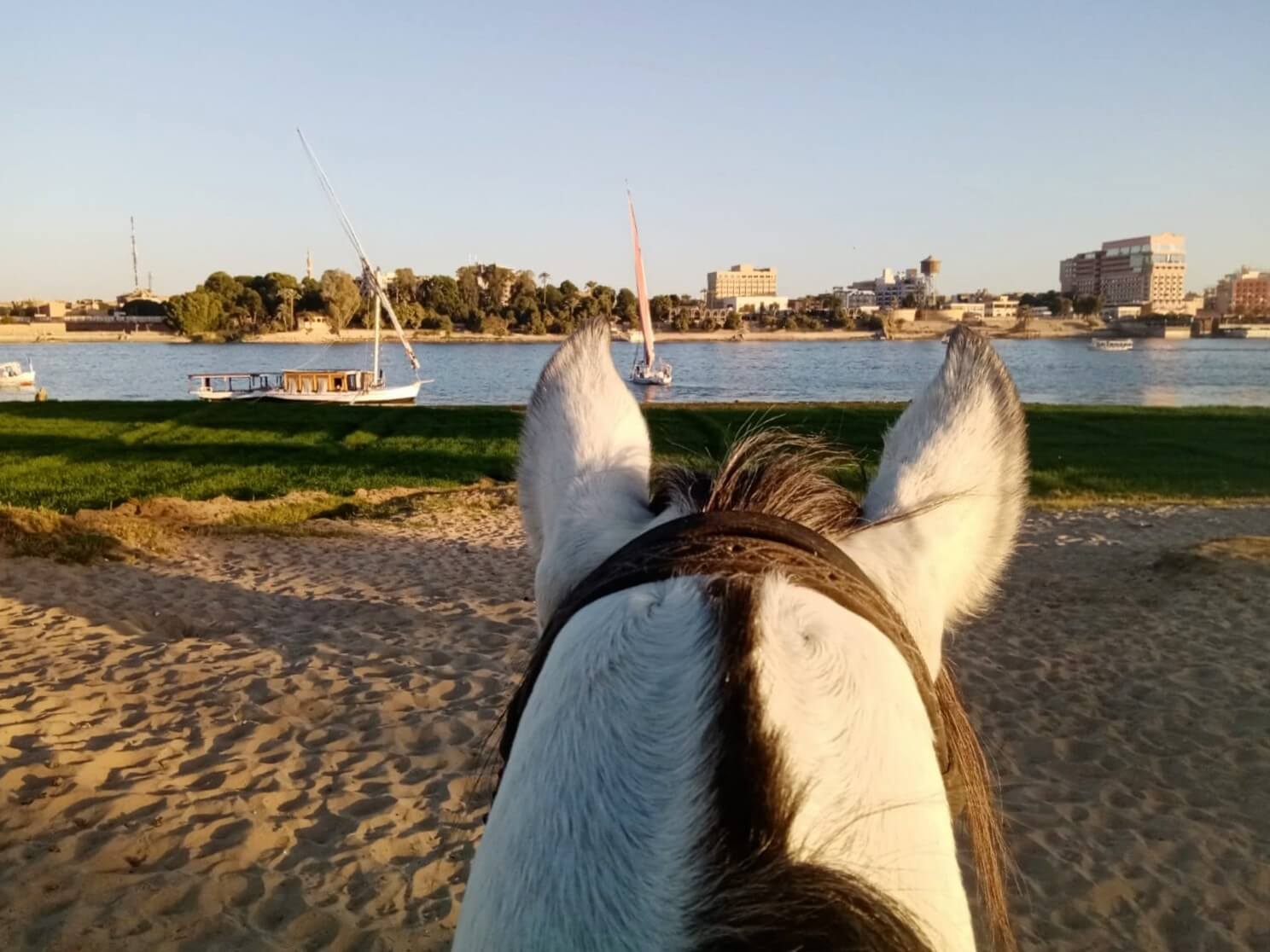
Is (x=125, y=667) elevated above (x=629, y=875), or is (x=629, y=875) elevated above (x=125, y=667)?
(x=629, y=875)

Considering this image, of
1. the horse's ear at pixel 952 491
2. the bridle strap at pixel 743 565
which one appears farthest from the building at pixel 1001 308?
the bridle strap at pixel 743 565

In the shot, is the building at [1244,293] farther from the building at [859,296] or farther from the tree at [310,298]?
the tree at [310,298]

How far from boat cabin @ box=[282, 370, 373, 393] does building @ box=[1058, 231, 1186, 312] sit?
13228 cm

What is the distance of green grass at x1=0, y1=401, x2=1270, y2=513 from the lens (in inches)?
514

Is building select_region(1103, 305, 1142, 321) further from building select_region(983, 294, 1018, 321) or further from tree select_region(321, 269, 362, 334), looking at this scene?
tree select_region(321, 269, 362, 334)

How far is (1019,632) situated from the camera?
706 cm

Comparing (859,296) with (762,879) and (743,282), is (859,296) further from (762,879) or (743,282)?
(762,879)

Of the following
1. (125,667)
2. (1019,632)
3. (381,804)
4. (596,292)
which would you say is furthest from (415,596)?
(596,292)

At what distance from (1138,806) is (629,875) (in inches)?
187

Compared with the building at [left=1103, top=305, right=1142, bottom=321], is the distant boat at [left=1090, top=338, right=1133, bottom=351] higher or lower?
lower

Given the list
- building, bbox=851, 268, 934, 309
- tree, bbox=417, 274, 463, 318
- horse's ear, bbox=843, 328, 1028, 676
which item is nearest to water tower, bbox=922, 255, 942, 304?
building, bbox=851, 268, 934, 309

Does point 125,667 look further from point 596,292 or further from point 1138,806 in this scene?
point 596,292

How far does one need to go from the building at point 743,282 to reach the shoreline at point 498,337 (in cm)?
6369

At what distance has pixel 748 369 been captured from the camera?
183 feet
